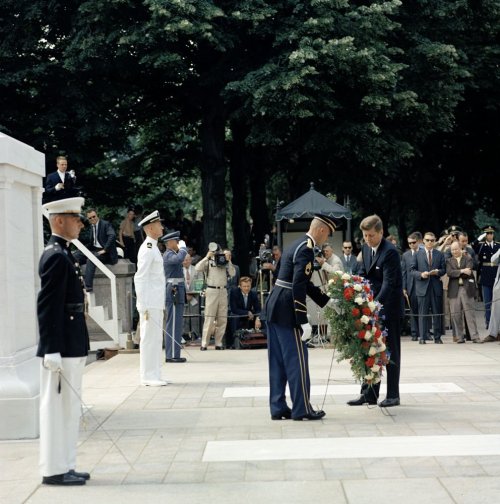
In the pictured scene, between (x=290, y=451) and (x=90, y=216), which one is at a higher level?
(x=90, y=216)

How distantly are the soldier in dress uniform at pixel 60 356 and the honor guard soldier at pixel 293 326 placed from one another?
281 centimetres

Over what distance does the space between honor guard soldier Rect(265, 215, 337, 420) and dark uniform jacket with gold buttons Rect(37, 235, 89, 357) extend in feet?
9.19

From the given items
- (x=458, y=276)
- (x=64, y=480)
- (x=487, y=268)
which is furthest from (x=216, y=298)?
(x=64, y=480)

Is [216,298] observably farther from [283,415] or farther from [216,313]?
[283,415]

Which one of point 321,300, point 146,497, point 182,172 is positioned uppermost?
point 182,172

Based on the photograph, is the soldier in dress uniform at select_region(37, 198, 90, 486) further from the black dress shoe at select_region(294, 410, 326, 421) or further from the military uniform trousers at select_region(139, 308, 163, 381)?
the military uniform trousers at select_region(139, 308, 163, 381)

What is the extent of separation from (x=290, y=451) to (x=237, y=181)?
2612cm

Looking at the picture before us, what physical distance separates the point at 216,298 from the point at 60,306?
13.0 metres

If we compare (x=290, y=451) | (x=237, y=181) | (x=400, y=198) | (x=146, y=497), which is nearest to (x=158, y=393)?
(x=290, y=451)

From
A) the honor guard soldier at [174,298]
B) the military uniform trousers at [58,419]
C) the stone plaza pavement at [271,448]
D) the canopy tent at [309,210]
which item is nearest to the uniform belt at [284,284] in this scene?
the stone plaza pavement at [271,448]

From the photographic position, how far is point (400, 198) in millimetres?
40656

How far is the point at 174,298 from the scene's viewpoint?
18062 millimetres

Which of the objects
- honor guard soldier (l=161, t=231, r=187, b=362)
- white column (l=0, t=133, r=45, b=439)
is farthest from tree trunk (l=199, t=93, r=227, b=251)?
white column (l=0, t=133, r=45, b=439)

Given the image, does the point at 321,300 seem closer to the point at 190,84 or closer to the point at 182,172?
the point at 190,84
